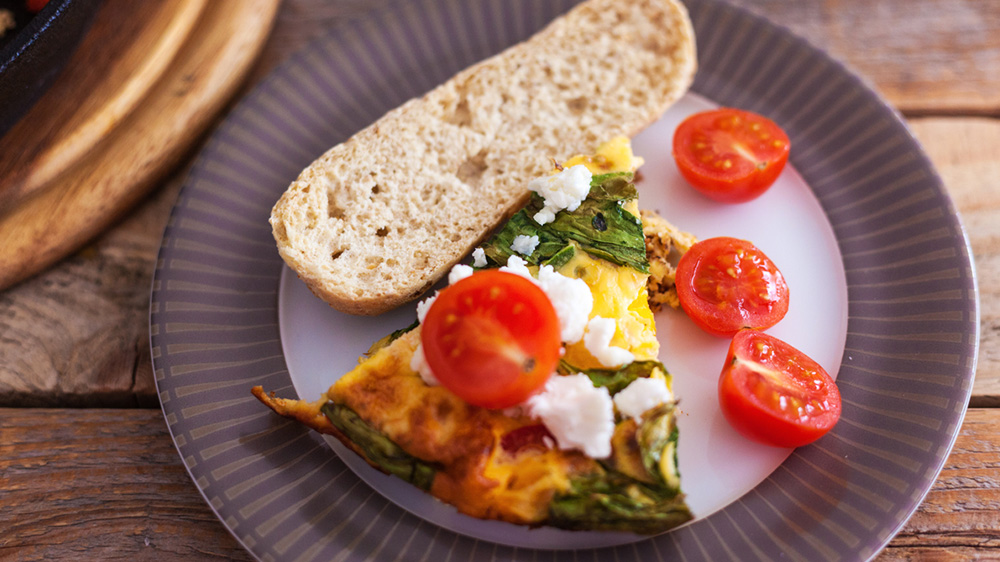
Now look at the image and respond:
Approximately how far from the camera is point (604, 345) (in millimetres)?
2670

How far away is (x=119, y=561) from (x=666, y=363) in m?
2.70

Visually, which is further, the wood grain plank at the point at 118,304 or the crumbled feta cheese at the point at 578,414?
the wood grain plank at the point at 118,304

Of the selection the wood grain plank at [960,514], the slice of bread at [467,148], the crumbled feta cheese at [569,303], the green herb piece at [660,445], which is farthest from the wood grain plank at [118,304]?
the crumbled feta cheese at [569,303]

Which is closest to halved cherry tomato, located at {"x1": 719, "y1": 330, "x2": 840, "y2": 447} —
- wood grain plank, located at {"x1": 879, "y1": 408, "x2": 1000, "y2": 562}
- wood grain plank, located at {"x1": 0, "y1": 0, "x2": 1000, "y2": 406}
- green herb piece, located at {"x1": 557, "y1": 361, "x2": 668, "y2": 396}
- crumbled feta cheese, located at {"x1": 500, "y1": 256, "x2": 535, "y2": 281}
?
green herb piece, located at {"x1": 557, "y1": 361, "x2": 668, "y2": 396}

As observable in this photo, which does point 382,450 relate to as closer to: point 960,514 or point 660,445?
point 660,445

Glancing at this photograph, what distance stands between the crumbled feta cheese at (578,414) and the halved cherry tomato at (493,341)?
0.11 m

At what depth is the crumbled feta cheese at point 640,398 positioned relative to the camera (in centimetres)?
257

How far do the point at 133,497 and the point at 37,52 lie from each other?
7.42 ft

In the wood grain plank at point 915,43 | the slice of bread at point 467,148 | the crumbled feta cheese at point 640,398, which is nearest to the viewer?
the crumbled feta cheese at point 640,398

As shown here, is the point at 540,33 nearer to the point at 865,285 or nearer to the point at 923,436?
the point at 865,285

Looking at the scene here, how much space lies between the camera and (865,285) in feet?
11.3

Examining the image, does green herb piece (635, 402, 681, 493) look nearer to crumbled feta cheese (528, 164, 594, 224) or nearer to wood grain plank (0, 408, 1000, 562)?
crumbled feta cheese (528, 164, 594, 224)

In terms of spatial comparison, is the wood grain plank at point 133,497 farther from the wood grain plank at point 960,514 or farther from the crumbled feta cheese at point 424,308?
the crumbled feta cheese at point 424,308

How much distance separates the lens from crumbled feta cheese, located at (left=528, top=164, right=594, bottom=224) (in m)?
3.09
